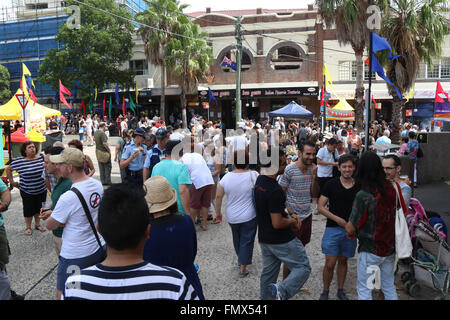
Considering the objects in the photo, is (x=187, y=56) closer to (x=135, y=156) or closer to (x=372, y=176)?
(x=135, y=156)

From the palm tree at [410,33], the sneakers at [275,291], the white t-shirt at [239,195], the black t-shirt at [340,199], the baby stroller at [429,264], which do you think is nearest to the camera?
the sneakers at [275,291]

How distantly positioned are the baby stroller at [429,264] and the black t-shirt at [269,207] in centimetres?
174

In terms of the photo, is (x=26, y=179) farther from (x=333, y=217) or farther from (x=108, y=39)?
(x=108, y=39)

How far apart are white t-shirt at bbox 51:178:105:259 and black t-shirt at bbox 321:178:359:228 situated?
237cm

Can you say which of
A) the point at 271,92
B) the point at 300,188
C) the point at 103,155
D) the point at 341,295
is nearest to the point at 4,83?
the point at 271,92

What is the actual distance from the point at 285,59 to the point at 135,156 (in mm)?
24217

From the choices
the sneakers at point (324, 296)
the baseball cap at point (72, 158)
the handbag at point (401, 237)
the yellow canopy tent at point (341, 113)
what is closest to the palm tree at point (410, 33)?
the yellow canopy tent at point (341, 113)

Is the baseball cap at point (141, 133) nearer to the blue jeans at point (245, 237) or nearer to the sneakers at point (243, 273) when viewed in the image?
the blue jeans at point (245, 237)

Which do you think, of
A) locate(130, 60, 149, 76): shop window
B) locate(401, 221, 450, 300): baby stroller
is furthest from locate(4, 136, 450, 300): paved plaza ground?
locate(130, 60, 149, 76): shop window

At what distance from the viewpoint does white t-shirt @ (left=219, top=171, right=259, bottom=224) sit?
182 inches

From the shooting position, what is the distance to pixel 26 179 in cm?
622

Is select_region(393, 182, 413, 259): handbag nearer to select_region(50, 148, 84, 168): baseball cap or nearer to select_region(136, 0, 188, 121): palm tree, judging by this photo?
select_region(50, 148, 84, 168): baseball cap

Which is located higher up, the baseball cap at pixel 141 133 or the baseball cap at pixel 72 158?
the baseball cap at pixel 141 133

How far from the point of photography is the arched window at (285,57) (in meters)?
28.3
